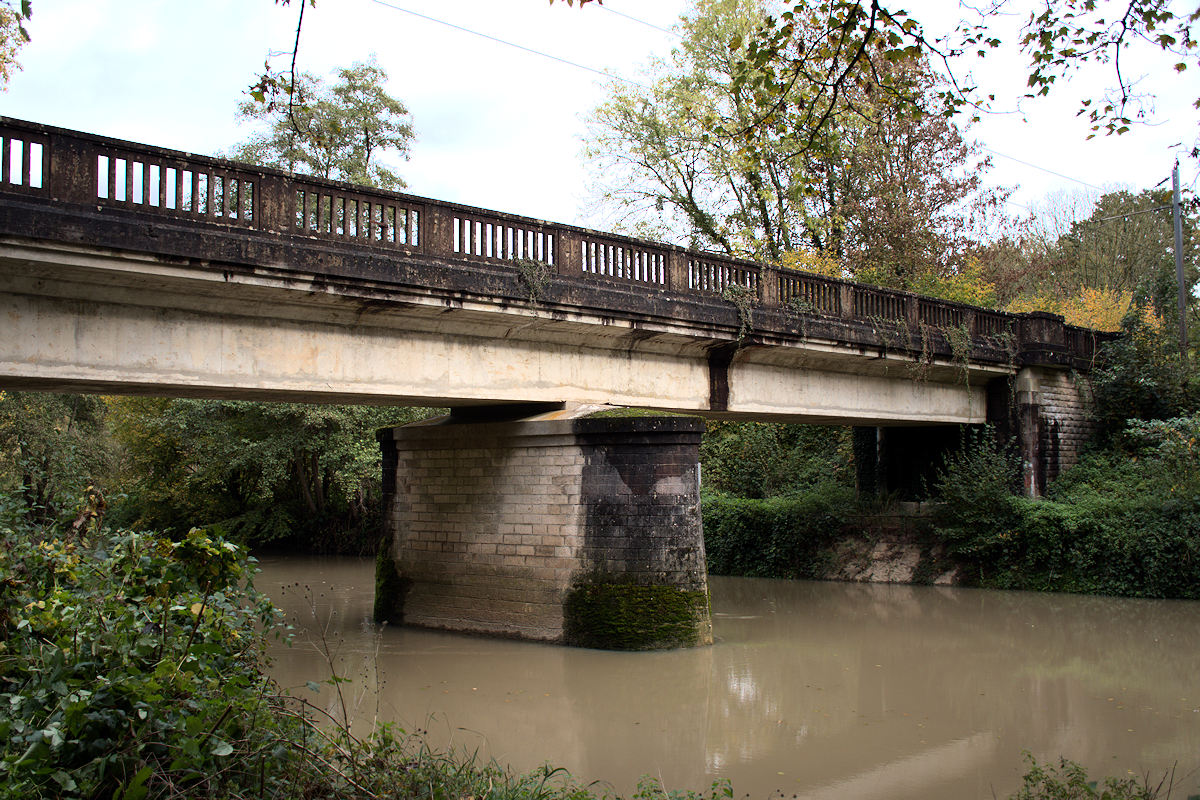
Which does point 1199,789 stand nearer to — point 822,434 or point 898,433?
point 898,433

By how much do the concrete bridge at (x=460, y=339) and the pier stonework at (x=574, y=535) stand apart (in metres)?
0.03

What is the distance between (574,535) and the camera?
12.2 meters

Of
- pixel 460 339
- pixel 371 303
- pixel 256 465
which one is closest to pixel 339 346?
pixel 371 303

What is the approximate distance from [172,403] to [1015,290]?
27308 mm

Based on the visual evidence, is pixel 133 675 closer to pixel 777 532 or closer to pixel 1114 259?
pixel 777 532

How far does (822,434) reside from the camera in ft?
85.3

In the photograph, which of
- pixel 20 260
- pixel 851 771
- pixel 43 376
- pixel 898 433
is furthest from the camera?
pixel 898 433

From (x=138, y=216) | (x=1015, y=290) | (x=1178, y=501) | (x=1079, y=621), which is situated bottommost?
(x=1079, y=621)

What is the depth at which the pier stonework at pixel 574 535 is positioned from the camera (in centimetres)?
1190

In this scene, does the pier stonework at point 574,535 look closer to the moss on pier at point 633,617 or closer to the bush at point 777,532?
the moss on pier at point 633,617

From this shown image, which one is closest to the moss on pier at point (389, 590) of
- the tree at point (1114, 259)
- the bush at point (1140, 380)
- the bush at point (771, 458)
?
the bush at point (771, 458)

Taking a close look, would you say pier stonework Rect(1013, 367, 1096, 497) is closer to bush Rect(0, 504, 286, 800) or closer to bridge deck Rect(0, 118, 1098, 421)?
bridge deck Rect(0, 118, 1098, 421)

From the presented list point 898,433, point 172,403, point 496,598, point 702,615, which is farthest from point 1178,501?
point 172,403

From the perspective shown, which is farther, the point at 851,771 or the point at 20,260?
the point at 20,260
